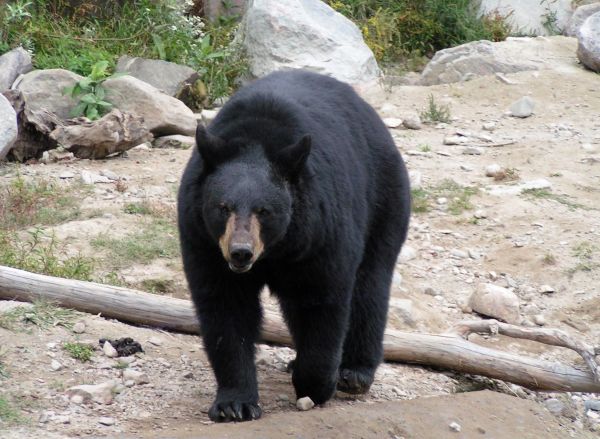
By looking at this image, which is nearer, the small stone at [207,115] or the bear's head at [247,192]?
the bear's head at [247,192]

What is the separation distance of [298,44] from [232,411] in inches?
333

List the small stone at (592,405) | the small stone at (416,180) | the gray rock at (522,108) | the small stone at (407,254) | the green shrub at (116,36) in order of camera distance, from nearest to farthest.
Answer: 1. the small stone at (592,405)
2. the small stone at (407,254)
3. the small stone at (416,180)
4. the green shrub at (116,36)
5. the gray rock at (522,108)

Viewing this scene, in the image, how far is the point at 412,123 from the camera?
11930mm

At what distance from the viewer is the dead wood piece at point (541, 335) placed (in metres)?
6.66

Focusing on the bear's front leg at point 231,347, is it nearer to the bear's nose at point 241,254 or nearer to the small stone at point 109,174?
the bear's nose at point 241,254

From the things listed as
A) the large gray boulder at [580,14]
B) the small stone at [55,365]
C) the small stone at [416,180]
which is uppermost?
the large gray boulder at [580,14]

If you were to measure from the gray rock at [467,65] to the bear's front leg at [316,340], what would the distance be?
853cm

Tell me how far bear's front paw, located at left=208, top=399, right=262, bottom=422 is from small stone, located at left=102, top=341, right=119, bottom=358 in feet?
2.78

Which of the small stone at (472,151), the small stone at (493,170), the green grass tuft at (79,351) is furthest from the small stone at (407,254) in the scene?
the green grass tuft at (79,351)

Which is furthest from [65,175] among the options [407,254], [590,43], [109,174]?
[590,43]

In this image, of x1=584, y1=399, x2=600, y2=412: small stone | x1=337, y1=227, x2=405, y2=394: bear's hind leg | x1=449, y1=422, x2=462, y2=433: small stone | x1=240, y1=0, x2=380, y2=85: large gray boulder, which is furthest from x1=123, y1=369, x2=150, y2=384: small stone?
x1=240, y1=0, x2=380, y2=85: large gray boulder

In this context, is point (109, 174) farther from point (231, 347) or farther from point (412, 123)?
point (231, 347)

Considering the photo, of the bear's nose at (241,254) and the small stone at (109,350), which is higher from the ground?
the bear's nose at (241,254)

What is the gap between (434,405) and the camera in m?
5.82
